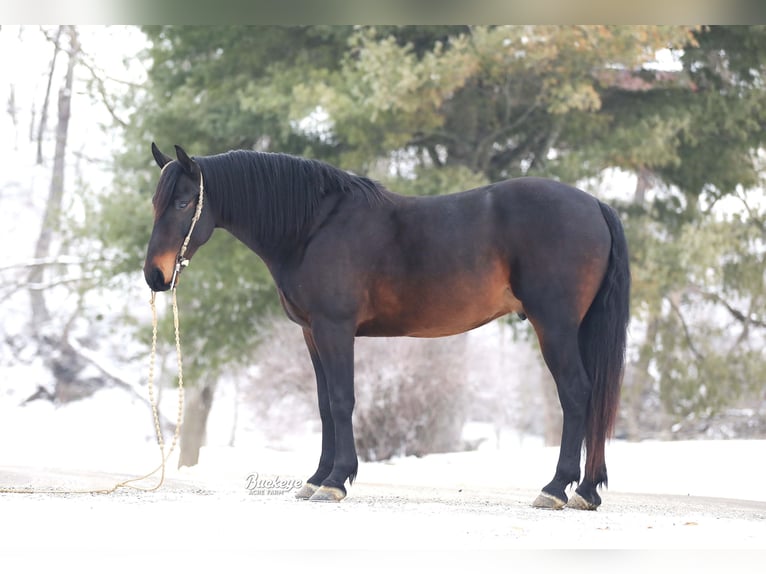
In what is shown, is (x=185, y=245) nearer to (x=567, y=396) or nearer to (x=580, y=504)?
(x=567, y=396)

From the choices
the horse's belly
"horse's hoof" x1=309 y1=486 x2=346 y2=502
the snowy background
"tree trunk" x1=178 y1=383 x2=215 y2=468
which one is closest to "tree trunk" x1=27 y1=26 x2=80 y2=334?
the snowy background

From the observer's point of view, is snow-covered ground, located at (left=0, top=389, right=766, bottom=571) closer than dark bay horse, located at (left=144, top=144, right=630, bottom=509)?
Yes

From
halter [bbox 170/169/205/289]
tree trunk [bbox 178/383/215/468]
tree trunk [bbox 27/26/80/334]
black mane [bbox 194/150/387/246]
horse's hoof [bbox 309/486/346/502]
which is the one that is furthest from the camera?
tree trunk [bbox 27/26/80/334]

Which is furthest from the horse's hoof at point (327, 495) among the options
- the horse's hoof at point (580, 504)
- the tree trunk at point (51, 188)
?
the tree trunk at point (51, 188)

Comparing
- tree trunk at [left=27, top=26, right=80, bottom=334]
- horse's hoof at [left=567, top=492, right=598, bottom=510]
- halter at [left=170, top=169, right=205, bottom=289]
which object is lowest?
horse's hoof at [left=567, top=492, right=598, bottom=510]

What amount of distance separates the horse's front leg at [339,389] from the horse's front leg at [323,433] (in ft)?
0.58

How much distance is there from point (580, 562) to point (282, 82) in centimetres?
801

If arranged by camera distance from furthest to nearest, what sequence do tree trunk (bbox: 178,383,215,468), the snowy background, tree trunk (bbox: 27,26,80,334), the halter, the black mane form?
tree trunk (bbox: 27,26,80,334)
tree trunk (bbox: 178,383,215,468)
the black mane
the halter
the snowy background

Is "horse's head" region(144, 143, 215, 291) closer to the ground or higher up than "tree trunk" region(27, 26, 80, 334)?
closer to the ground

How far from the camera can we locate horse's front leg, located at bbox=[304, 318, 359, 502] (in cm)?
477

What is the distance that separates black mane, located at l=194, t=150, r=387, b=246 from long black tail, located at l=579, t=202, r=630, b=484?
1185 millimetres

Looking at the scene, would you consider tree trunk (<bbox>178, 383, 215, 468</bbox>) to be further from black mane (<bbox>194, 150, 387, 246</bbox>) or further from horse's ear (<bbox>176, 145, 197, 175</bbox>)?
horse's ear (<bbox>176, 145, 197, 175</bbox>)

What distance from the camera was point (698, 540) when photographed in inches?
154

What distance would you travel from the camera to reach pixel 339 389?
480 cm
